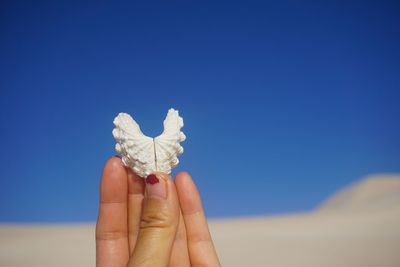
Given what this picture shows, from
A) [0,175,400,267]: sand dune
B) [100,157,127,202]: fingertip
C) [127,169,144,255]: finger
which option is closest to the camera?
[100,157,127,202]: fingertip

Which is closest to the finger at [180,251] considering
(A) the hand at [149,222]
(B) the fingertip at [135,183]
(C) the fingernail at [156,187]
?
(A) the hand at [149,222]

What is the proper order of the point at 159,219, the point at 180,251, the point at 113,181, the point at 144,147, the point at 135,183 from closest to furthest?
the point at 159,219 < the point at 144,147 < the point at 113,181 < the point at 135,183 < the point at 180,251

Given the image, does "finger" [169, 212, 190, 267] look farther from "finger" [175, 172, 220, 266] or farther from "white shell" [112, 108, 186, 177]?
"white shell" [112, 108, 186, 177]

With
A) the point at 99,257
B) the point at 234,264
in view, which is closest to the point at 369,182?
the point at 234,264

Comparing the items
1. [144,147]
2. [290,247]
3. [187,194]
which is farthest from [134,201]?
[290,247]

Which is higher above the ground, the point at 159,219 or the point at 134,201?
the point at 134,201

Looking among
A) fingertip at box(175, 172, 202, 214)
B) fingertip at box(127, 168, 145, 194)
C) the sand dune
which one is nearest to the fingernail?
fingertip at box(127, 168, 145, 194)

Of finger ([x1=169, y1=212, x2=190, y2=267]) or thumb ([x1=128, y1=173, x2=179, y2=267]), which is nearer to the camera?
thumb ([x1=128, y1=173, x2=179, y2=267])

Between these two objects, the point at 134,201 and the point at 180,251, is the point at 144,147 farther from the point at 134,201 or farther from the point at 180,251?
the point at 180,251

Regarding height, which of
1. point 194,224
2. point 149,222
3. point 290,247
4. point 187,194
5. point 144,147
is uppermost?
point 290,247

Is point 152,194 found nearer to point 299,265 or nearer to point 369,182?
point 299,265
